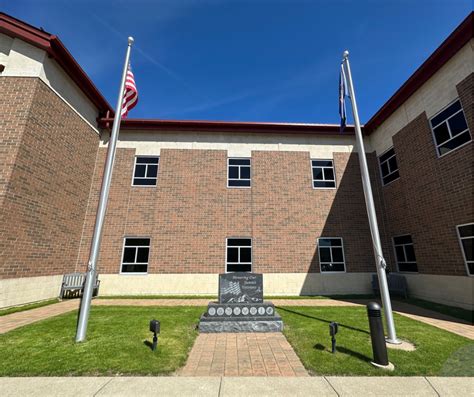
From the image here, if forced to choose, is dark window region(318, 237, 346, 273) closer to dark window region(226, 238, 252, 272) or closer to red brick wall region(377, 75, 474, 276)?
red brick wall region(377, 75, 474, 276)

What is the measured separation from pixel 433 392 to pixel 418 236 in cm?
1004

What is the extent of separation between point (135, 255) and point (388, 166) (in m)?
15.3

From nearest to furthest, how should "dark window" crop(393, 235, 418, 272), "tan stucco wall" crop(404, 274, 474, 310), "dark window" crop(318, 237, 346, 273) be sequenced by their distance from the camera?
"tan stucco wall" crop(404, 274, 474, 310)
"dark window" crop(393, 235, 418, 272)
"dark window" crop(318, 237, 346, 273)

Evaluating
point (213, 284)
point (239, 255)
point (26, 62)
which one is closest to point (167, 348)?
point (213, 284)

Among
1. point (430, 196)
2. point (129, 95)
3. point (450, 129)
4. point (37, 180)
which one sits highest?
point (450, 129)

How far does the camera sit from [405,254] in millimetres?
12914

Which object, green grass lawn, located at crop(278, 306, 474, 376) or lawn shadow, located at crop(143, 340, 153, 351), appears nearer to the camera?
green grass lawn, located at crop(278, 306, 474, 376)

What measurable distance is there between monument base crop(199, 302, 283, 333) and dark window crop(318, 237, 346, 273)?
7.38 metres

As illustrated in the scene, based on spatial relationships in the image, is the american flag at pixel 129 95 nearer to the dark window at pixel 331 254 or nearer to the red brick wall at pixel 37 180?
the red brick wall at pixel 37 180

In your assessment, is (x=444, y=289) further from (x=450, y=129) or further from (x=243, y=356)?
(x=243, y=356)

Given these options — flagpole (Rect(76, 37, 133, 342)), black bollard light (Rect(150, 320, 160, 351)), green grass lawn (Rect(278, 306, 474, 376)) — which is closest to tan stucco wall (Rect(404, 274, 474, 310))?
green grass lawn (Rect(278, 306, 474, 376))

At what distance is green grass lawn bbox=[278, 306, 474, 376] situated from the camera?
4543mm

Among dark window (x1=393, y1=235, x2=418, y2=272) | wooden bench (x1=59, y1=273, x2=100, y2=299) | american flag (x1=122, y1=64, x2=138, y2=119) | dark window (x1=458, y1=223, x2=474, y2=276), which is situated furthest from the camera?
dark window (x1=393, y1=235, x2=418, y2=272)

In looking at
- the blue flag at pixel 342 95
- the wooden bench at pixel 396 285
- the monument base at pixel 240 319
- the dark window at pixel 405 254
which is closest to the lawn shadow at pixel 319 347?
the monument base at pixel 240 319
